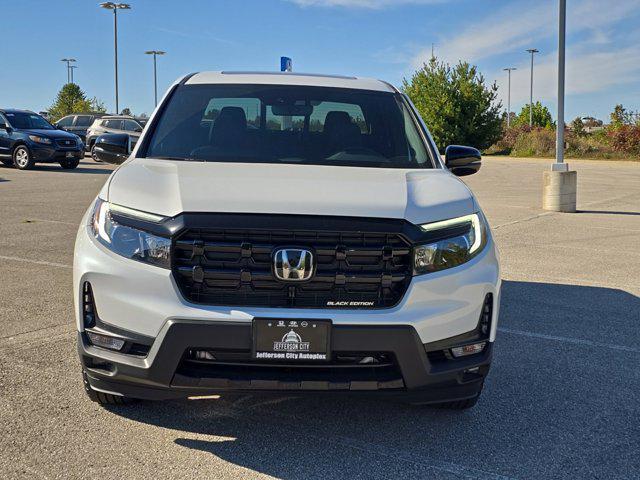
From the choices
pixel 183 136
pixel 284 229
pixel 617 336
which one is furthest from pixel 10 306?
pixel 617 336

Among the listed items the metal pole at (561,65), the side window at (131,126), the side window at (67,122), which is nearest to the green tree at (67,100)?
the side window at (67,122)

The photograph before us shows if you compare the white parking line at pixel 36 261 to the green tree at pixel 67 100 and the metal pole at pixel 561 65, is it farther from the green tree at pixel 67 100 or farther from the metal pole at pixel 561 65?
the green tree at pixel 67 100

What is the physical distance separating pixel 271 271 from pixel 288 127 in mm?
1654

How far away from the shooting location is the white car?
121 inches

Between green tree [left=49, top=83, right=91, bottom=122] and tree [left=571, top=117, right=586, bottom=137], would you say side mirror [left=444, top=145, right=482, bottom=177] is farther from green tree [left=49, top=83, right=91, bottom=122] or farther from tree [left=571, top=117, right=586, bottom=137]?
green tree [left=49, top=83, right=91, bottom=122]

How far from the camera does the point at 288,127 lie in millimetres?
4562

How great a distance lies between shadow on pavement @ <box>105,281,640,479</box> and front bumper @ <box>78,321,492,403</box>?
34 cm

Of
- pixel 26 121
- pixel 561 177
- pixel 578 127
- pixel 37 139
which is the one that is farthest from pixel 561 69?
pixel 578 127

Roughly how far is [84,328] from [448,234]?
1650mm

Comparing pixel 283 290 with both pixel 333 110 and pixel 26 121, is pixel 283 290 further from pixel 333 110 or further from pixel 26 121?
pixel 26 121

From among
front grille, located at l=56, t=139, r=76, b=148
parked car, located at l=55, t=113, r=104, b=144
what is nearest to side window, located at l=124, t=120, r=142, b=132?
parked car, located at l=55, t=113, r=104, b=144

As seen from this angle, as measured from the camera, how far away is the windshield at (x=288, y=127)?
4324 mm

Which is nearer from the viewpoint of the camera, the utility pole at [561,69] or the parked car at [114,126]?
the utility pole at [561,69]

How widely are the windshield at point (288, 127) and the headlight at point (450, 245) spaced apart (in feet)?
2.95
